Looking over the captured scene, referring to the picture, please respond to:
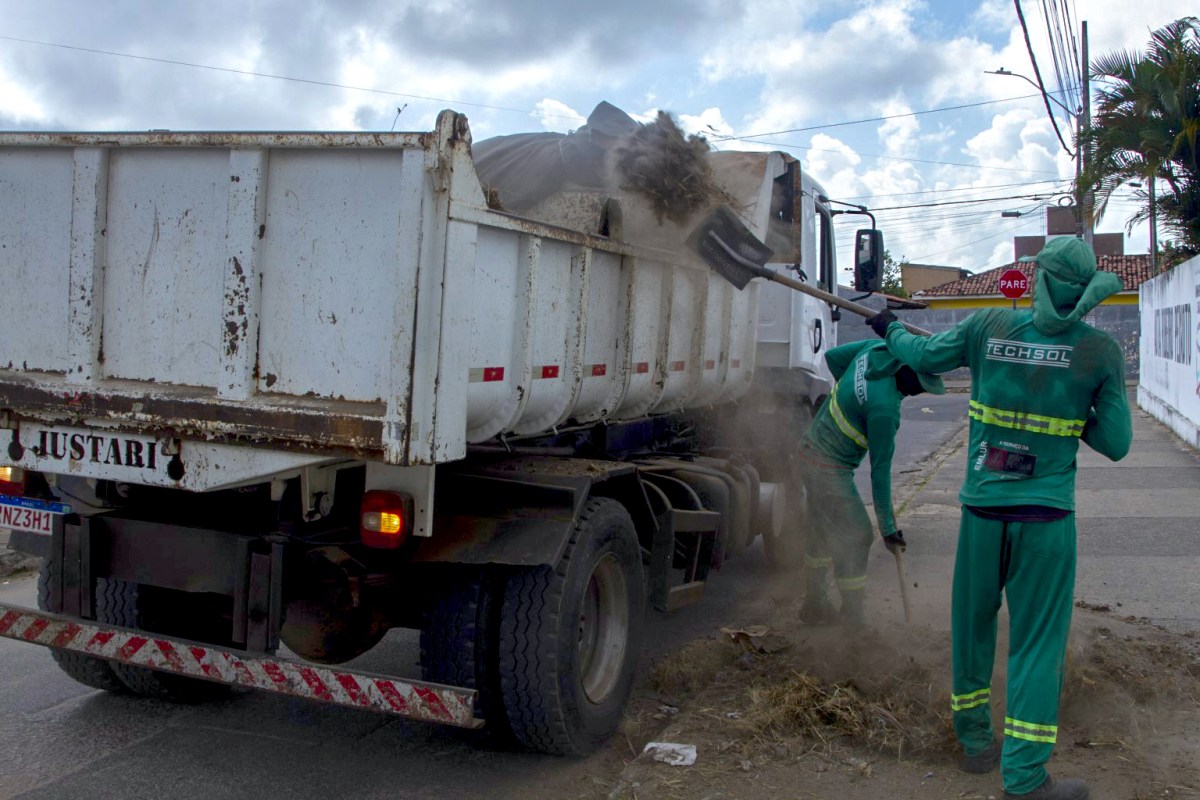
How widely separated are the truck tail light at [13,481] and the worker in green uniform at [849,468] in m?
4.02

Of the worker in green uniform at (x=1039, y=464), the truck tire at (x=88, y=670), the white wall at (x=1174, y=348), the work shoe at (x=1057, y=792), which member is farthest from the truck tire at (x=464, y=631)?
the white wall at (x=1174, y=348)

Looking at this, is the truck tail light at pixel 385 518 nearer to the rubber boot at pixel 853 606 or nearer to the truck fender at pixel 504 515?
the truck fender at pixel 504 515

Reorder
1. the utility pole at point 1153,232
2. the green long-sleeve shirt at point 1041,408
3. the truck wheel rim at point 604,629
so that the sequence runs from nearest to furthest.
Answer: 1. the green long-sleeve shirt at point 1041,408
2. the truck wheel rim at point 604,629
3. the utility pole at point 1153,232

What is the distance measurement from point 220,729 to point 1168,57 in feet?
54.9

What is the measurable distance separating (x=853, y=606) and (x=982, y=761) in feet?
6.58

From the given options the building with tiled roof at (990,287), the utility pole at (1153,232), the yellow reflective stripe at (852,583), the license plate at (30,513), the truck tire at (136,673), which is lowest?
the truck tire at (136,673)

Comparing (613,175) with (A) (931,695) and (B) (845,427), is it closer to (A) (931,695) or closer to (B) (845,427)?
(B) (845,427)

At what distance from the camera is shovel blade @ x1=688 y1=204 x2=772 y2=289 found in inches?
234

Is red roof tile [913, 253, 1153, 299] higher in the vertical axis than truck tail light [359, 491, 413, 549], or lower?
higher

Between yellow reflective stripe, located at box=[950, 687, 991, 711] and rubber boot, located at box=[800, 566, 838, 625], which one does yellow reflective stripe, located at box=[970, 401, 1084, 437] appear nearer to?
yellow reflective stripe, located at box=[950, 687, 991, 711]

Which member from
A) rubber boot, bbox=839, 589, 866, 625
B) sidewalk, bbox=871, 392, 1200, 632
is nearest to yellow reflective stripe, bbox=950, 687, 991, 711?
rubber boot, bbox=839, 589, 866, 625

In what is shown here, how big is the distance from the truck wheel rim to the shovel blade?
6.87 feet

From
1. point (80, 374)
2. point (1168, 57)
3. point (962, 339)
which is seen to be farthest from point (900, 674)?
Result: point (1168, 57)

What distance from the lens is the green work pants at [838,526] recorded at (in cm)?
607
